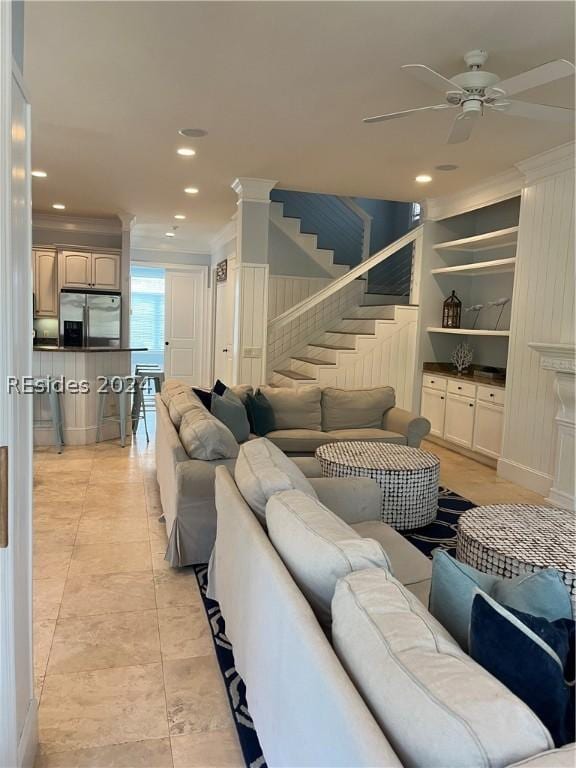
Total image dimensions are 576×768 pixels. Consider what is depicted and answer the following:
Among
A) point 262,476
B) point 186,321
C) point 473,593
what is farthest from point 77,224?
point 473,593

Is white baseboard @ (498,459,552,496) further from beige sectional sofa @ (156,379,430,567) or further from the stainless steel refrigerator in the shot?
the stainless steel refrigerator

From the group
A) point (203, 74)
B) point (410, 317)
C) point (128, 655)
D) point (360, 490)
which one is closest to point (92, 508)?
point (128, 655)

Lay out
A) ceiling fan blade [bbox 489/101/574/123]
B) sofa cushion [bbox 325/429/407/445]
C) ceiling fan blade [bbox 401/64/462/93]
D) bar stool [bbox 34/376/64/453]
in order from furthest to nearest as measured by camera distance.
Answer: bar stool [bbox 34/376/64/453] < sofa cushion [bbox 325/429/407/445] < ceiling fan blade [bbox 489/101/574/123] < ceiling fan blade [bbox 401/64/462/93]

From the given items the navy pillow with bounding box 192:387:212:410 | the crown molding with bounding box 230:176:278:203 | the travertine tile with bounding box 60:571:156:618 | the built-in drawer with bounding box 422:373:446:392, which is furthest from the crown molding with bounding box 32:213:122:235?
the travertine tile with bounding box 60:571:156:618

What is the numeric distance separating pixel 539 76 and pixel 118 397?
5.03 meters

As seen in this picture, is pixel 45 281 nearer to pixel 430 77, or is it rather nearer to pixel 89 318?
pixel 89 318

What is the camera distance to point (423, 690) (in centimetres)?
94

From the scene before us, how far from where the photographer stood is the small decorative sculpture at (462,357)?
257 inches

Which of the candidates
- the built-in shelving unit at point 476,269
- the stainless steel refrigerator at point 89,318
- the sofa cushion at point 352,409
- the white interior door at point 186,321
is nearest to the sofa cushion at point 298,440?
the sofa cushion at point 352,409

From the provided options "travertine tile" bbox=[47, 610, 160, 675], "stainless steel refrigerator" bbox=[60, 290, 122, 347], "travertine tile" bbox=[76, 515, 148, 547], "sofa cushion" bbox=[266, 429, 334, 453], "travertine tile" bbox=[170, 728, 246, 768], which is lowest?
"travertine tile" bbox=[170, 728, 246, 768]

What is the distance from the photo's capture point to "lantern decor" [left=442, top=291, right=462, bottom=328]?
21.7ft

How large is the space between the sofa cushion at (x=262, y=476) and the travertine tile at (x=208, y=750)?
73 cm

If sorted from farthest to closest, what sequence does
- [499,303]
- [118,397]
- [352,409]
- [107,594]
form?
1. [118,397]
2. [499,303]
3. [352,409]
4. [107,594]

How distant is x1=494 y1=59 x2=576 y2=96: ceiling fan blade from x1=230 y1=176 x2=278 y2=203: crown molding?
10.6 feet
